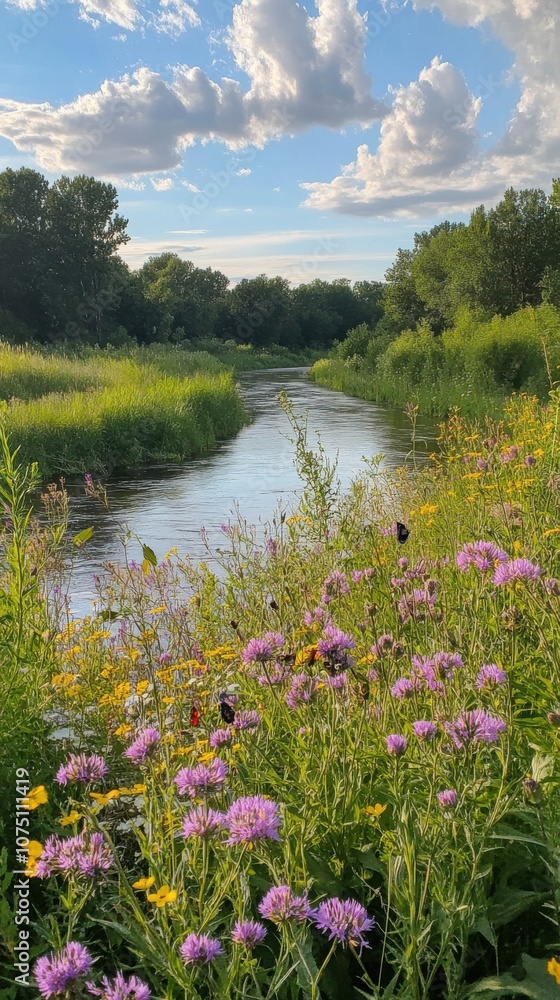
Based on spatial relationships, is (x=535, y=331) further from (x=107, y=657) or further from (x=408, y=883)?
(x=408, y=883)

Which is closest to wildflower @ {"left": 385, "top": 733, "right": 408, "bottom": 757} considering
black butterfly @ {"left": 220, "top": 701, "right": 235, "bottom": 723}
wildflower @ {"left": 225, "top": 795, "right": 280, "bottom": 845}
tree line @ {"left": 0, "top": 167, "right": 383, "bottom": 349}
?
wildflower @ {"left": 225, "top": 795, "right": 280, "bottom": 845}

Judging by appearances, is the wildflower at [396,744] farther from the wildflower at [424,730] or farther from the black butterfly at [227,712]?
the black butterfly at [227,712]

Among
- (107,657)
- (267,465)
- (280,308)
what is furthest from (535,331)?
(280,308)

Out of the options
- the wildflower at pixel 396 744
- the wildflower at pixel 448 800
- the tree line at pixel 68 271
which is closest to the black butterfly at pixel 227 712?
the wildflower at pixel 396 744

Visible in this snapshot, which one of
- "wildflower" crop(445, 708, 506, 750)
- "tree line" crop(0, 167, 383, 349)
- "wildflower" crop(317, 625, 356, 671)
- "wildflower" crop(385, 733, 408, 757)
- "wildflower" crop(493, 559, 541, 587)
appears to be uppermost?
"tree line" crop(0, 167, 383, 349)

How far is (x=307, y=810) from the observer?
71.7 inches

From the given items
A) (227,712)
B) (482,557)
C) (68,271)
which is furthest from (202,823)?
(68,271)

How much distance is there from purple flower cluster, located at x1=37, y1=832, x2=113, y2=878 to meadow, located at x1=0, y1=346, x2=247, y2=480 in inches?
422

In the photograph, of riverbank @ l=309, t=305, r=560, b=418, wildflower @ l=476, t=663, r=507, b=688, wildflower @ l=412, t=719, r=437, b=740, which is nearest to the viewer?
wildflower @ l=412, t=719, r=437, b=740

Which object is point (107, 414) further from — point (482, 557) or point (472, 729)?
point (472, 729)

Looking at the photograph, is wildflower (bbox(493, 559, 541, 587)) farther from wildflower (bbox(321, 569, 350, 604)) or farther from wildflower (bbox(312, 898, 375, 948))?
wildflower (bbox(312, 898, 375, 948))

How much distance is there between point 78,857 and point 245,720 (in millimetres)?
525

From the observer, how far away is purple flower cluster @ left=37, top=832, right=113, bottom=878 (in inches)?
53.1

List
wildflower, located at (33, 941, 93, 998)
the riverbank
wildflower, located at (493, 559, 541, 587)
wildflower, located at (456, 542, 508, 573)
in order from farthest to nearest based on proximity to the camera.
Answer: the riverbank < wildflower, located at (456, 542, 508, 573) < wildflower, located at (493, 559, 541, 587) < wildflower, located at (33, 941, 93, 998)
